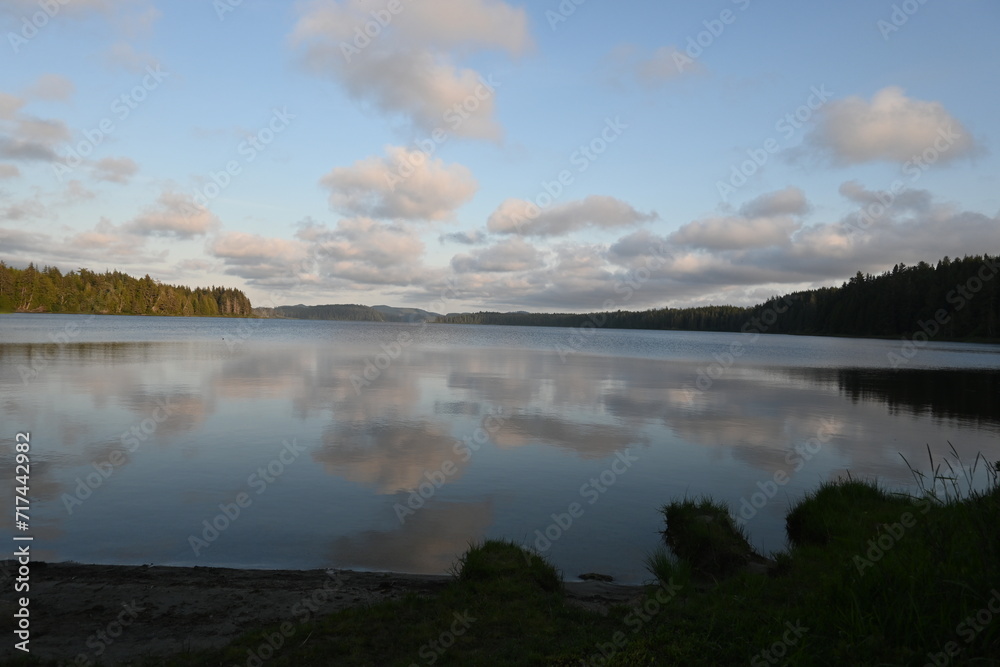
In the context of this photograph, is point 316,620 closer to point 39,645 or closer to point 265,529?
point 39,645

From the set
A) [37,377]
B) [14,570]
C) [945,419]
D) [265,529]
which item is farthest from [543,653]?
[37,377]

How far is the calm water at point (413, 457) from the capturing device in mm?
9945

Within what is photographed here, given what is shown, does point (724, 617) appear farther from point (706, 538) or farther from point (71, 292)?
point (71, 292)

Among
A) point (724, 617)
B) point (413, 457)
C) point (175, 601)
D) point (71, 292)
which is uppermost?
point (71, 292)

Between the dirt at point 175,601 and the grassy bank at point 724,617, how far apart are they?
1.47 ft

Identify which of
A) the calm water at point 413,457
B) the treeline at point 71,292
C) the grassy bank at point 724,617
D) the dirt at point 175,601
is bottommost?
the calm water at point 413,457

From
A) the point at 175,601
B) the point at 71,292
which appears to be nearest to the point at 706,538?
the point at 175,601

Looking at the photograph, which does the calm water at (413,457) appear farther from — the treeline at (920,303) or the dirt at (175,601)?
the treeline at (920,303)

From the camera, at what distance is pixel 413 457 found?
15766 mm

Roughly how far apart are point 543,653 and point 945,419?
2560 centimetres

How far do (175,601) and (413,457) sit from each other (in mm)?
8843

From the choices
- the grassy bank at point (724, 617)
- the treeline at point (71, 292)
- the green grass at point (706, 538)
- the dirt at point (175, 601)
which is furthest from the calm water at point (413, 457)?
the treeline at point (71, 292)

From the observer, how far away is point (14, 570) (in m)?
7.83

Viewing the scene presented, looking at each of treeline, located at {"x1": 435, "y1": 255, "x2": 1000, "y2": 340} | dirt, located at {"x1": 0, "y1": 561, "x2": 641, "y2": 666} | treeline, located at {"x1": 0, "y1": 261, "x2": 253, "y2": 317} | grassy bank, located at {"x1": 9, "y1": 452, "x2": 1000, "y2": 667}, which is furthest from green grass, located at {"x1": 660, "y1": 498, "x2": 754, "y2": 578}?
treeline, located at {"x1": 0, "y1": 261, "x2": 253, "y2": 317}
